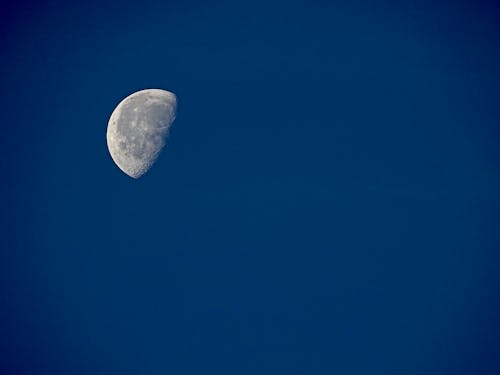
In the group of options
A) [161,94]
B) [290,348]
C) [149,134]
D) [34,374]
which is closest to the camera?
[149,134]

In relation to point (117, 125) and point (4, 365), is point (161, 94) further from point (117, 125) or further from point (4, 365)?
point (4, 365)

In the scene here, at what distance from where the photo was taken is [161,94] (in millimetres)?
9164

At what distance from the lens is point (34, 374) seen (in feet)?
43.8

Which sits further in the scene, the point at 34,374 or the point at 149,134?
the point at 34,374

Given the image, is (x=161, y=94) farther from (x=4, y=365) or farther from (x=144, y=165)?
(x=4, y=365)

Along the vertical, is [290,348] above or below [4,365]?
above

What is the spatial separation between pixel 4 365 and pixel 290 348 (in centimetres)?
1180

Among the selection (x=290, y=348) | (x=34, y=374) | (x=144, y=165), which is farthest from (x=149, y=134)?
(x=34, y=374)

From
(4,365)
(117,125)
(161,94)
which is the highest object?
(161,94)

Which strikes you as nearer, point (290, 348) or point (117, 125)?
point (117, 125)

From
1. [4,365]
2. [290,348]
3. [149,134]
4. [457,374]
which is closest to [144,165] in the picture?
[149,134]

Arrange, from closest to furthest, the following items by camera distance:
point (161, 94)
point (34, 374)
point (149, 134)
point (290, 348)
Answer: point (149, 134) < point (161, 94) < point (290, 348) < point (34, 374)

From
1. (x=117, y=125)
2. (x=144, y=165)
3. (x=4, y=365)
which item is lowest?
(x=4, y=365)

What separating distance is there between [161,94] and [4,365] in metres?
13.2
